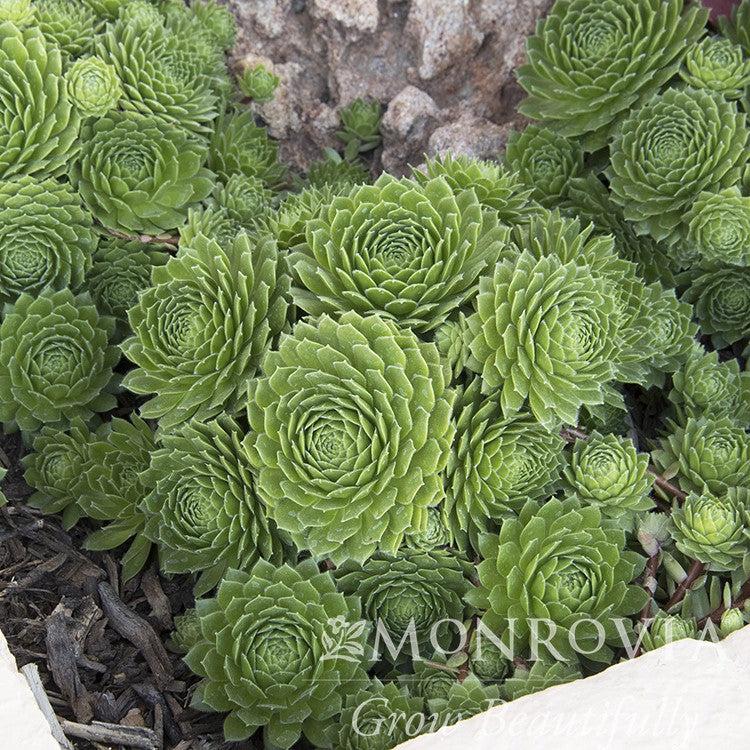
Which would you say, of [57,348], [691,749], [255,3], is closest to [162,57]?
[255,3]

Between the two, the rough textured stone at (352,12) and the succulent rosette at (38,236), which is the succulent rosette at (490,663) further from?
the rough textured stone at (352,12)

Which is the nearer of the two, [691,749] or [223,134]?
[691,749]

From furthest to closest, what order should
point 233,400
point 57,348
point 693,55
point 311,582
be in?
point 693,55 < point 57,348 < point 233,400 < point 311,582

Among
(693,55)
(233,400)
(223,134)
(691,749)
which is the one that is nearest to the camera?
(691,749)

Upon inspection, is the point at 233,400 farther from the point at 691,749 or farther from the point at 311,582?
the point at 691,749

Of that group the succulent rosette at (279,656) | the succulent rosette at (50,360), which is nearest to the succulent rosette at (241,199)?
the succulent rosette at (50,360)

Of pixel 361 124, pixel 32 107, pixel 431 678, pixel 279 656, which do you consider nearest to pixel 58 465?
pixel 279 656
